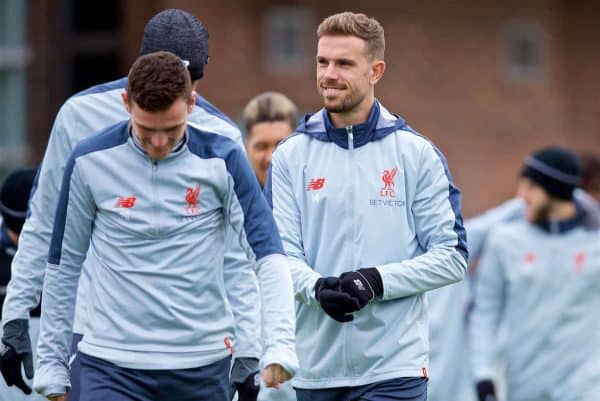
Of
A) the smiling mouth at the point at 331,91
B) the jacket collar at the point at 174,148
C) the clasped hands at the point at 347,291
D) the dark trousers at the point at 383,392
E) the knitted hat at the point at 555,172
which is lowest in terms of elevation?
the dark trousers at the point at 383,392

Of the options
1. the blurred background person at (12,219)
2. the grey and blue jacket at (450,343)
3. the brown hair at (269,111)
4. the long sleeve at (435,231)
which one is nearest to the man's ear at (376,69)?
the long sleeve at (435,231)

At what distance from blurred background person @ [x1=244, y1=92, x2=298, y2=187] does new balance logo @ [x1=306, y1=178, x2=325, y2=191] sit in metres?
1.84

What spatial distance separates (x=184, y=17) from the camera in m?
7.50

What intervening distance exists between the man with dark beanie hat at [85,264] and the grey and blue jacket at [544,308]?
3.71 m

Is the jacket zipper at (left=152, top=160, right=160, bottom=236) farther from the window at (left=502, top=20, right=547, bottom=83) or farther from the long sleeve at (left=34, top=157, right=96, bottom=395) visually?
the window at (left=502, top=20, right=547, bottom=83)

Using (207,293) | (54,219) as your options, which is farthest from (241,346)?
(54,219)

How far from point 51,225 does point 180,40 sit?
1.00m

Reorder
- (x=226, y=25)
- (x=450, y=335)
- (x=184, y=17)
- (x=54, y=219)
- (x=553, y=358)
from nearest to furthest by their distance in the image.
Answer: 1. (x=54, y=219)
2. (x=184, y=17)
3. (x=553, y=358)
4. (x=450, y=335)
5. (x=226, y=25)

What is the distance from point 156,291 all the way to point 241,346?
0.53m

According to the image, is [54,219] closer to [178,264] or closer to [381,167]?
[178,264]

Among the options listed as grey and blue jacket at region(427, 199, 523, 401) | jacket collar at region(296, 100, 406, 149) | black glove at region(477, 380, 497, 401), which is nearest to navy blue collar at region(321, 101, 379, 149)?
jacket collar at region(296, 100, 406, 149)

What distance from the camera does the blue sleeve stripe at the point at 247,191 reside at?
6598 millimetres

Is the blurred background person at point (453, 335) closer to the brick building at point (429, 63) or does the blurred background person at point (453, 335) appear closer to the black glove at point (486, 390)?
the black glove at point (486, 390)

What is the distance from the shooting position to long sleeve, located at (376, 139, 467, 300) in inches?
284
